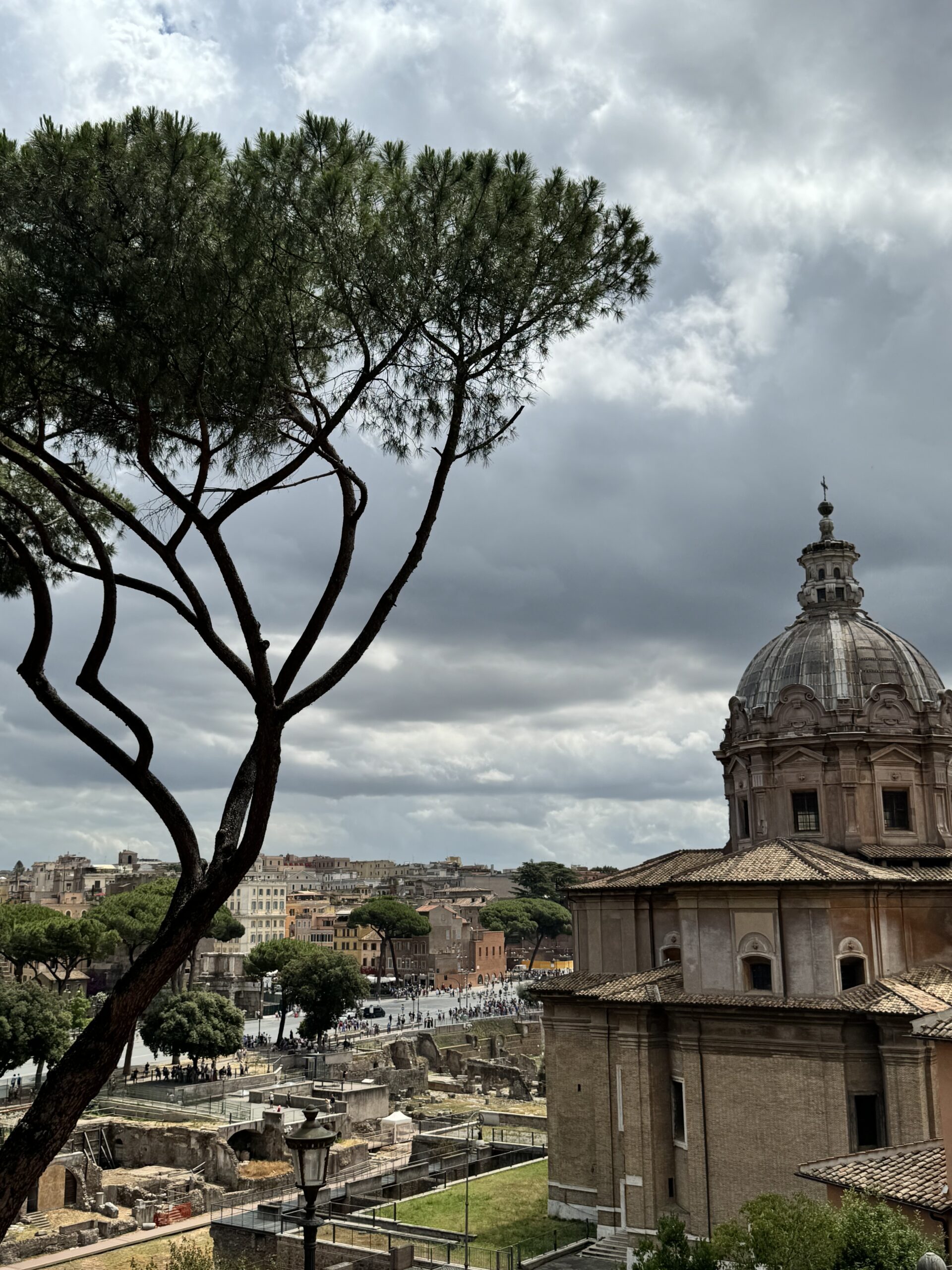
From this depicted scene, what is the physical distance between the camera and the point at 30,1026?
3061 centimetres

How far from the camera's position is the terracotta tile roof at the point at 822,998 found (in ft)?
57.4

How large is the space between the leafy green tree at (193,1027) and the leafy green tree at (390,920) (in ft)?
112

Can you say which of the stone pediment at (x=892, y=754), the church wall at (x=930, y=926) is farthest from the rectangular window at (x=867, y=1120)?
the stone pediment at (x=892, y=754)

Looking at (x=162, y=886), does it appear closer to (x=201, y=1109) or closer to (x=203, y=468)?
(x=201, y=1109)

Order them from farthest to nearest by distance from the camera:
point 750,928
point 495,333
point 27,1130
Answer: point 750,928
point 495,333
point 27,1130

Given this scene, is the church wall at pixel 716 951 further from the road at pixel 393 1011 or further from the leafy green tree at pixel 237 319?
the road at pixel 393 1011

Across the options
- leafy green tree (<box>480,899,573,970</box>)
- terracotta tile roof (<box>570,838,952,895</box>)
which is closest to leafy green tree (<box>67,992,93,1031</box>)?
terracotta tile roof (<box>570,838,952,895</box>)

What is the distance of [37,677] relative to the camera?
9.42 m

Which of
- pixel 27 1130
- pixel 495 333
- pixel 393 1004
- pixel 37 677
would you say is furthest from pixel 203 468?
pixel 393 1004

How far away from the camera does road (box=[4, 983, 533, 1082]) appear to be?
46.7 m

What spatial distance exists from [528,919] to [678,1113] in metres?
67.3

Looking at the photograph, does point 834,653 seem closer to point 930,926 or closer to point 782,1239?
point 930,926

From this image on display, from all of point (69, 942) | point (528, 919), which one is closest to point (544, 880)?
point (528, 919)

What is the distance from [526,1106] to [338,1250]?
19164 millimetres
